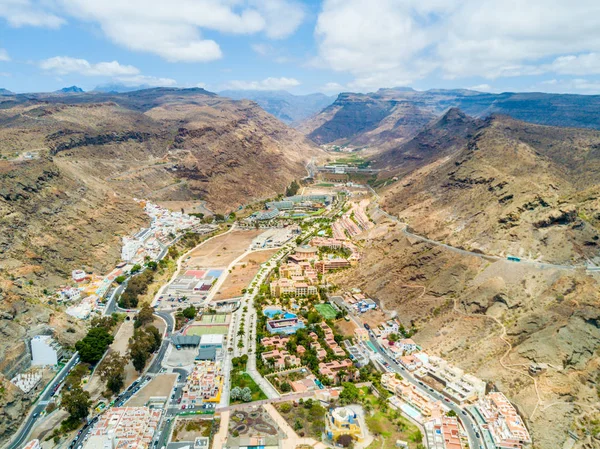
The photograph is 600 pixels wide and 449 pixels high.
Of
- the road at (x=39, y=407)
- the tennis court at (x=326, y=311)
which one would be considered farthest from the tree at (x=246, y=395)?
the road at (x=39, y=407)

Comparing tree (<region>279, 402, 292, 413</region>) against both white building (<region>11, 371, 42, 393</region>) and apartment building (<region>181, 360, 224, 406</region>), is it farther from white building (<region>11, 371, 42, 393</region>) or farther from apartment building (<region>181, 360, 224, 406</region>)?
white building (<region>11, 371, 42, 393</region>)

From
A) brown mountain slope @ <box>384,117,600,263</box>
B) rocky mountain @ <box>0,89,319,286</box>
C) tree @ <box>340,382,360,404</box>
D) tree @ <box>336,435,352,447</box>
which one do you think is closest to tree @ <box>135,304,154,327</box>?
rocky mountain @ <box>0,89,319,286</box>

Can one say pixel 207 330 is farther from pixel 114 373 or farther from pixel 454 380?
pixel 454 380

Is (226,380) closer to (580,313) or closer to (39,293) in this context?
(39,293)

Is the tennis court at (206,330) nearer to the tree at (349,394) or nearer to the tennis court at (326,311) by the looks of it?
the tennis court at (326,311)

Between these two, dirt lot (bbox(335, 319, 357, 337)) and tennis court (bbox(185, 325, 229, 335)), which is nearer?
dirt lot (bbox(335, 319, 357, 337))
